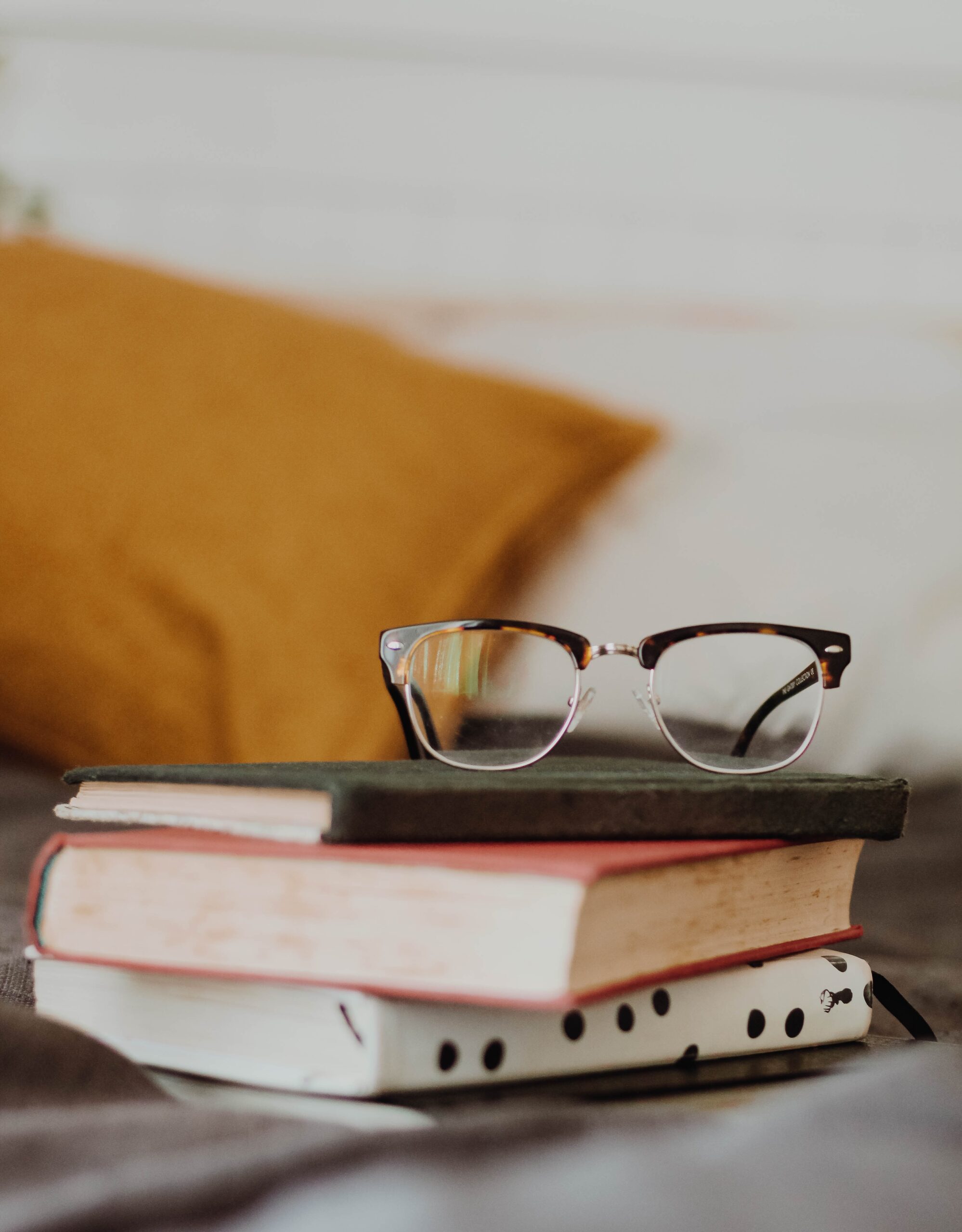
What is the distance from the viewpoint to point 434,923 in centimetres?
29

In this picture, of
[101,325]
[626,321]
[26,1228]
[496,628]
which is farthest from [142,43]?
[26,1228]

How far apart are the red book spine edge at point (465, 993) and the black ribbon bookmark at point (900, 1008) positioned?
0.07 feet

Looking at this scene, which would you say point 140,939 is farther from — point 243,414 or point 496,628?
point 243,414

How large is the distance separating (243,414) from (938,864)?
1.99 ft

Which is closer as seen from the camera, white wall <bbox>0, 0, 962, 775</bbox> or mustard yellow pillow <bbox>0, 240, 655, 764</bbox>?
mustard yellow pillow <bbox>0, 240, 655, 764</bbox>

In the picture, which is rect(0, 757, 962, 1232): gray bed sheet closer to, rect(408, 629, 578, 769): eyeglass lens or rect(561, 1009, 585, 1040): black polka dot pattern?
rect(561, 1009, 585, 1040): black polka dot pattern

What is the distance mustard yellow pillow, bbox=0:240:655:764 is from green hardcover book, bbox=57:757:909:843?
0.39 meters

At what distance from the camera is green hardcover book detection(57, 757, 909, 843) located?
0.96 feet

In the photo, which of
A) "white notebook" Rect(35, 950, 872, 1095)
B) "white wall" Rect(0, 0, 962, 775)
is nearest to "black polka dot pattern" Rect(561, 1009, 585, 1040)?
"white notebook" Rect(35, 950, 872, 1095)

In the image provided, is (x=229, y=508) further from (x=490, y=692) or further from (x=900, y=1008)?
(x=900, y=1008)

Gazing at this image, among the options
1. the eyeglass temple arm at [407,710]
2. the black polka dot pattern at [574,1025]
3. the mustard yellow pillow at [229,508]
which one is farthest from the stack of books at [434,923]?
the mustard yellow pillow at [229,508]

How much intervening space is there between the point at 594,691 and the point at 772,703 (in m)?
0.09

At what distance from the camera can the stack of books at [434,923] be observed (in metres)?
0.28

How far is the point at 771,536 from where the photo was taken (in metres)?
0.93
